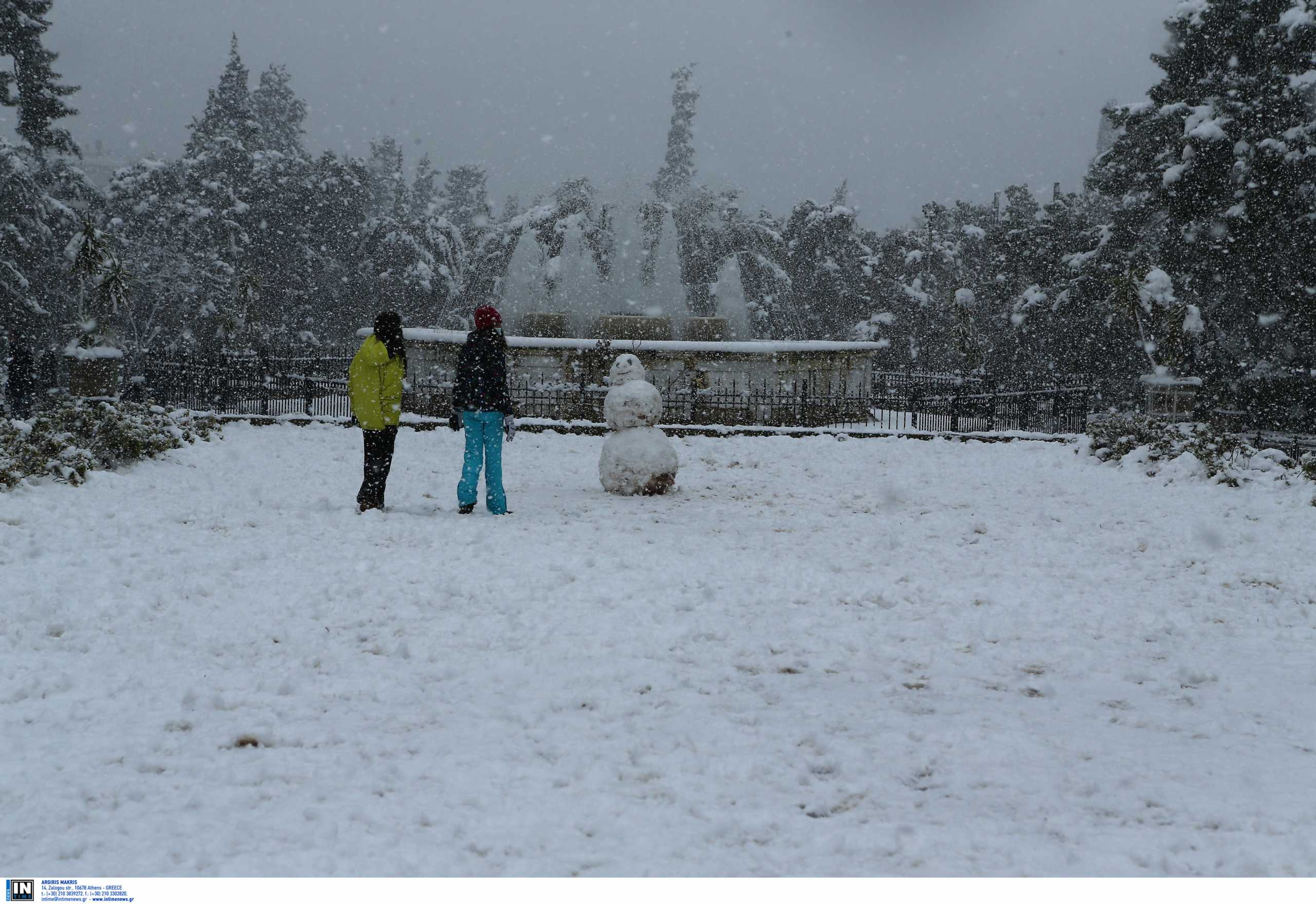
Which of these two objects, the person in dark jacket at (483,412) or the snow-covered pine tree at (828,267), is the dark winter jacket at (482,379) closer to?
the person in dark jacket at (483,412)

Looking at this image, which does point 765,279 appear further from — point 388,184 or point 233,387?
point 388,184

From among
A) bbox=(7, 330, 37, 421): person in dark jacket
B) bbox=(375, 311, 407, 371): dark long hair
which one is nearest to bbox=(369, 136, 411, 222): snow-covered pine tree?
bbox=(7, 330, 37, 421): person in dark jacket

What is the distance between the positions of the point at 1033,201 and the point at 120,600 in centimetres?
5388

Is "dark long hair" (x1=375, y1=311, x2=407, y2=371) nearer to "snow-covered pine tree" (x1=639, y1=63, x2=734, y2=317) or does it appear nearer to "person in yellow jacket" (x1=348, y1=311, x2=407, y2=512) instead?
"person in yellow jacket" (x1=348, y1=311, x2=407, y2=512)

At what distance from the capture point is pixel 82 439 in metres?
11.7

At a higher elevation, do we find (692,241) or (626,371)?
(692,241)

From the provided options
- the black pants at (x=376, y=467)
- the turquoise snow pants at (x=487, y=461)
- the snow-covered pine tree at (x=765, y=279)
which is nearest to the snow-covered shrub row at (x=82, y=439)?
the black pants at (x=376, y=467)

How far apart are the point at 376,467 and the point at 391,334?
4.28 feet

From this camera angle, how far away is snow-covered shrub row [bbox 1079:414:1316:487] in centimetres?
1183

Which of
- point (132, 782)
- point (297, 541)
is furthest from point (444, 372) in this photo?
point (132, 782)

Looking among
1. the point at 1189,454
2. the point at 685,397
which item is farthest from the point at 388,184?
the point at 1189,454

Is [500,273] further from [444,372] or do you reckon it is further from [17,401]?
[17,401]

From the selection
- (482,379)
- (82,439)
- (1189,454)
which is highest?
(482,379)

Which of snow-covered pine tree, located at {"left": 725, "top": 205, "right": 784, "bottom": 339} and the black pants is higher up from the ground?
snow-covered pine tree, located at {"left": 725, "top": 205, "right": 784, "bottom": 339}
